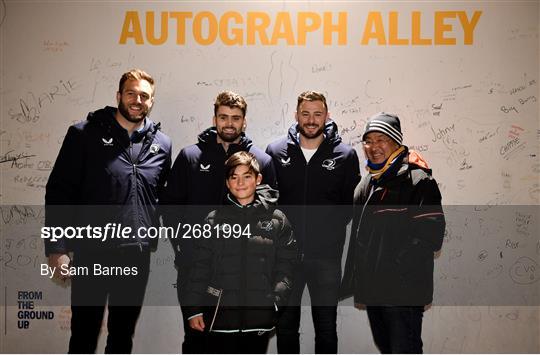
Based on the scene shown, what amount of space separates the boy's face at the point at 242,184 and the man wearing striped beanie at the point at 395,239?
1.88ft

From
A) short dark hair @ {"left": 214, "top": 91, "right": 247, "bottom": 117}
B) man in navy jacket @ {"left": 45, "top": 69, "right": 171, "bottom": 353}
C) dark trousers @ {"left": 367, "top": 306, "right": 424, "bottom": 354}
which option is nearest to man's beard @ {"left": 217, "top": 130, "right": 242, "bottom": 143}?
short dark hair @ {"left": 214, "top": 91, "right": 247, "bottom": 117}

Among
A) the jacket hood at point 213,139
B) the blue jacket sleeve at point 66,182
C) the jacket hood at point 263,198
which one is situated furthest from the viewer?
the jacket hood at point 213,139

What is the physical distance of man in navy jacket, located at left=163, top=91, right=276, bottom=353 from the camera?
2834 millimetres

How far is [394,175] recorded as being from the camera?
254 cm

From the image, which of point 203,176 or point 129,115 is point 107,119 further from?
point 203,176

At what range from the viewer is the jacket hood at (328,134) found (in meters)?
2.97

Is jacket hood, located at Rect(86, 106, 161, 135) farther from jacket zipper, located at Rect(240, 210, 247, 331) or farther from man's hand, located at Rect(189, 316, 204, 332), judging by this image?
man's hand, located at Rect(189, 316, 204, 332)

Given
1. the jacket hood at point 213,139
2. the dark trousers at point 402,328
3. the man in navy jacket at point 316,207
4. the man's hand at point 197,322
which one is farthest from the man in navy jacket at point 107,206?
the dark trousers at point 402,328

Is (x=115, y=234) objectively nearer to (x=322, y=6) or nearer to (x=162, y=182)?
(x=162, y=182)

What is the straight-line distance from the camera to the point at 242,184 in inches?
102

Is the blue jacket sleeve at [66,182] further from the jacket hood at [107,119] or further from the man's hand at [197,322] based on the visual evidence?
the man's hand at [197,322]


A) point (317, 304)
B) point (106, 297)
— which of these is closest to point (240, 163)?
point (317, 304)

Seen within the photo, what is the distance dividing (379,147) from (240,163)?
0.69 m

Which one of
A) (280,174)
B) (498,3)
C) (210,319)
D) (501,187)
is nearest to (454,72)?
(498,3)
